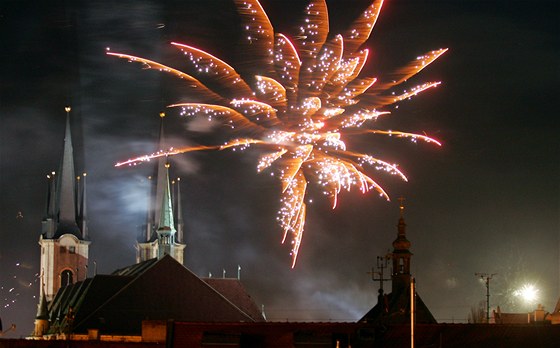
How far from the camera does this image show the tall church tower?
133 meters

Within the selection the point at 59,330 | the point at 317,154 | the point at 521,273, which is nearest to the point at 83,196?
the point at 59,330

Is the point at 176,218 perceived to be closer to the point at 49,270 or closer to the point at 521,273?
the point at 49,270

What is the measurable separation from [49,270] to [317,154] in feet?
263

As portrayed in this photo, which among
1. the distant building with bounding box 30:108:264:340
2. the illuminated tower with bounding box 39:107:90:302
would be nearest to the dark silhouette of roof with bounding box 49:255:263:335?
the distant building with bounding box 30:108:264:340

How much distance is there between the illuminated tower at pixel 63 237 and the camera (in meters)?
132

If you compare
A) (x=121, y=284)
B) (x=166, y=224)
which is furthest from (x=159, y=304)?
(x=166, y=224)

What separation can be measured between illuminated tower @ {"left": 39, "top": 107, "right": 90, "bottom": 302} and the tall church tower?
588 cm

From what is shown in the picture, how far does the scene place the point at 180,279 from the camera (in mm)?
96375

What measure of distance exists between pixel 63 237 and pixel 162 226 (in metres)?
9.70

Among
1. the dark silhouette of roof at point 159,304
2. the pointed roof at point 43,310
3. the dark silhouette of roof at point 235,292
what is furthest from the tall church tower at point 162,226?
the dark silhouette of roof at point 159,304

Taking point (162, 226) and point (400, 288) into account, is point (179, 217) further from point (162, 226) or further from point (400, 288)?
point (400, 288)

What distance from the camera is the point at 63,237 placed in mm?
133250

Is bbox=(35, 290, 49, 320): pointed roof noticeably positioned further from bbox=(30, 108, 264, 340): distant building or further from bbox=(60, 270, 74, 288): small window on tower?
bbox=(60, 270, 74, 288): small window on tower

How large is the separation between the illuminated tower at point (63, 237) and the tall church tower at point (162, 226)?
5877mm
